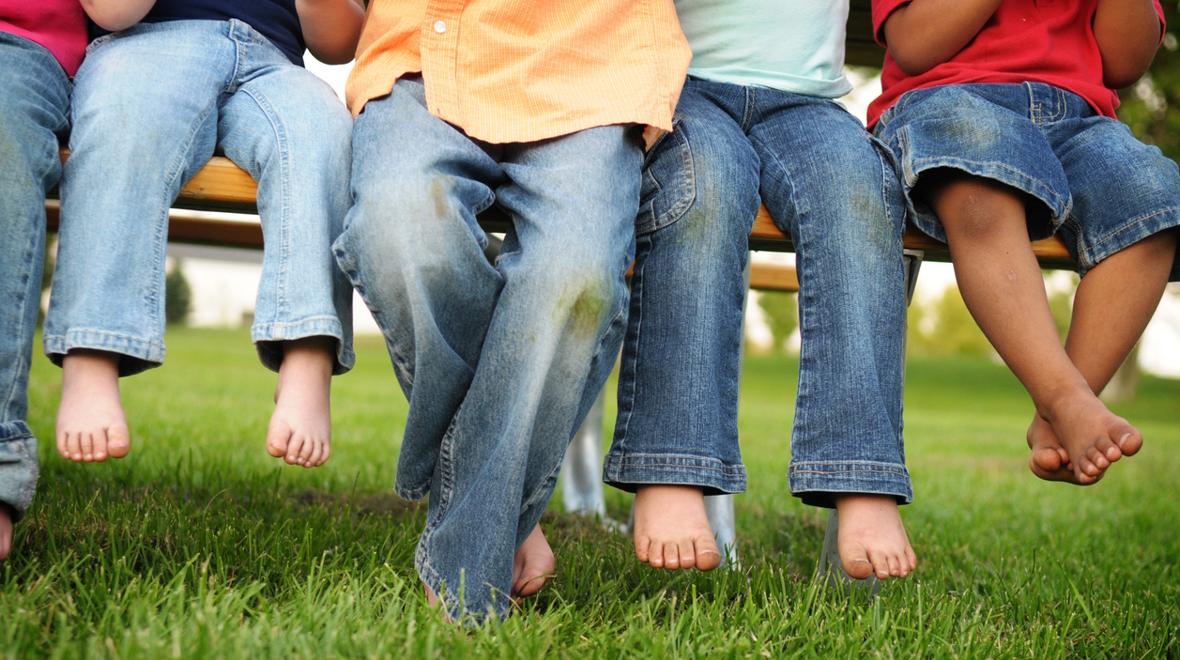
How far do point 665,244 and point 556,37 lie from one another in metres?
0.39

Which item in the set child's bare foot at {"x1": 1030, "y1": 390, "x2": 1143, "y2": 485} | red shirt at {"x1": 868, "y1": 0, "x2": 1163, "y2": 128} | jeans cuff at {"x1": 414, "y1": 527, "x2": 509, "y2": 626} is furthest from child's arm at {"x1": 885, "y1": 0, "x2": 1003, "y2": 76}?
jeans cuff at {"x1": 414, "y1": 527, "x2": 509, "y2": 626}

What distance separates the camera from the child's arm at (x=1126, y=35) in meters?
2.04

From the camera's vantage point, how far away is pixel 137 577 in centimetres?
144

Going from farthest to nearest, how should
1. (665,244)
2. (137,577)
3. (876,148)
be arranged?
(876,148), (665,244), (137,577)

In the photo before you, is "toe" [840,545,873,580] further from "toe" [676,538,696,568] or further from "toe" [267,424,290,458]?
"toe" [267,424,290,458]

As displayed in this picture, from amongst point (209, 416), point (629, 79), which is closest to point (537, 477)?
point (629, 79)

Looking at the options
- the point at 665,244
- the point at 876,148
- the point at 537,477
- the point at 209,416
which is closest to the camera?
the point at 537,477

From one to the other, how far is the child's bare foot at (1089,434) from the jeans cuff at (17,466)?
157cm

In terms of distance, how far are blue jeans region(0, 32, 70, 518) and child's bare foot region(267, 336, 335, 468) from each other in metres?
0.34

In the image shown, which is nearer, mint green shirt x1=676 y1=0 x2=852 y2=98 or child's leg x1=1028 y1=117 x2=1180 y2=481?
child's leg x1=1028 y1=117 x2=1180 y2=481

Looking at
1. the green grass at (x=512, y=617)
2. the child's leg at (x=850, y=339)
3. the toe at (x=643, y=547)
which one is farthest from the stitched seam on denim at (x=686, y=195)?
the green grass at (x=512, y=617)

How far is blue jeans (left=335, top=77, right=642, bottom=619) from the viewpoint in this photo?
1471 mm

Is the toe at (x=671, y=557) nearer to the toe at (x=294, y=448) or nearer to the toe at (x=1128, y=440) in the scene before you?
the toe at (x=294, y=448)

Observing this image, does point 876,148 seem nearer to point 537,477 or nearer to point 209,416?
point 537,477
